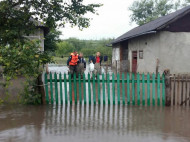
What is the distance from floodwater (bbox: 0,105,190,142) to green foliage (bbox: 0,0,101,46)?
238 cm

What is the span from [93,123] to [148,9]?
152ft

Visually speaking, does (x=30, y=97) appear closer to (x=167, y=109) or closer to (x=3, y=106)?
(x=3, y=106)

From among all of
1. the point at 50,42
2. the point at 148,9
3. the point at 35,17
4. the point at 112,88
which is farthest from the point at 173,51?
the point at 148,9

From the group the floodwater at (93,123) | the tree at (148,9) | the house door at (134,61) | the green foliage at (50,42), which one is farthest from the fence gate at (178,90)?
the tree at (148,9)

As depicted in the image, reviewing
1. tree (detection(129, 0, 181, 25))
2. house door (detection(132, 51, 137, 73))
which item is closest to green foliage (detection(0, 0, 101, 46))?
house door (detection(132, 51, 137, 73))

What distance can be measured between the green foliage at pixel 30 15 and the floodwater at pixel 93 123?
238 centimetres

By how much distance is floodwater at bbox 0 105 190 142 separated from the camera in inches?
207

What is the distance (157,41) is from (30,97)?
39.2ft

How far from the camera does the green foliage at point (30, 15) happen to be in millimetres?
7926

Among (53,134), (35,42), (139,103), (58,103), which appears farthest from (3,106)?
(139,103)

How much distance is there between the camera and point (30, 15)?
8.21 meters

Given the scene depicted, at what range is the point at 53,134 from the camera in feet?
17.8

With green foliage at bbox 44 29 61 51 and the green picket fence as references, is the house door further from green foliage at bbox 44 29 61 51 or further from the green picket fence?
the green picket fence

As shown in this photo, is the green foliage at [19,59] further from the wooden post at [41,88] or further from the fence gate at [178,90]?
the fence gate at [178,90]
